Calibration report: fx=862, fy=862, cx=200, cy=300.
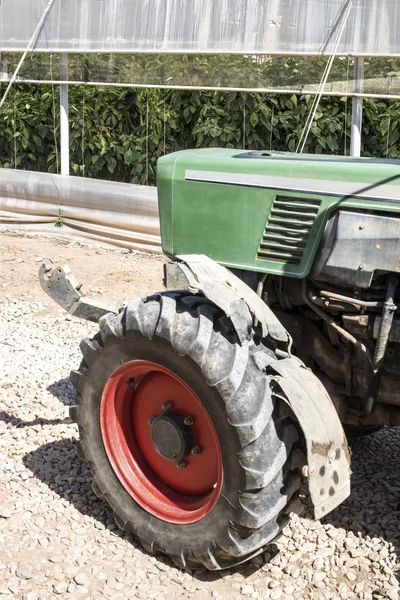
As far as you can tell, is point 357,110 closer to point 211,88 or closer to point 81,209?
point 211,88

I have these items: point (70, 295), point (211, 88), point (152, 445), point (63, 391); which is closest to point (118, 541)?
point (152, 445)

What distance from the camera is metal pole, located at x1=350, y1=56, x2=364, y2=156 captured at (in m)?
8.89

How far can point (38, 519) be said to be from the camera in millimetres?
4098

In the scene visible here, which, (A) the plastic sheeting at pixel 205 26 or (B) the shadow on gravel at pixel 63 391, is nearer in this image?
(B) the shadow on gravel at pixel 63 391

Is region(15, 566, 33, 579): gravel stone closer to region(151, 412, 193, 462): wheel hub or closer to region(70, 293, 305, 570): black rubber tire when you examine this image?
region(70, 293, 305, 570): black rubber tire

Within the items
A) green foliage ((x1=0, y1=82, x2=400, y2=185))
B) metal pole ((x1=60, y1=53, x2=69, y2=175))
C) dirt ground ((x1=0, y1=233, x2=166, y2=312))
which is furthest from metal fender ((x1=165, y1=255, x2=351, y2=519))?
metal pole ((x1=60, y1=53, x2=69, y2=175))

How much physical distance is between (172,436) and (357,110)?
20.0ft

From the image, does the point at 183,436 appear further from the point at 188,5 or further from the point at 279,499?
the point at 188,5

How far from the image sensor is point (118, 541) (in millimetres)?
3941

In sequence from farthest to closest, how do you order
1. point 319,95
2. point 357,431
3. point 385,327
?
point 319,95 < point 357,431 < point 385,327

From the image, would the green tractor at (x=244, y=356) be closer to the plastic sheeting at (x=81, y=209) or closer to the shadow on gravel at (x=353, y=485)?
the shadow on gravel at (x=353, y=485)

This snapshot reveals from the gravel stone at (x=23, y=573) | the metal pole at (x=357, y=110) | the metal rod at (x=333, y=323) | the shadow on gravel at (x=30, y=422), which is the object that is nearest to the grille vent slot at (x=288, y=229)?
the metal rod at (x=333, y=323)

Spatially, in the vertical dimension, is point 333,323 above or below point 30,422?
above

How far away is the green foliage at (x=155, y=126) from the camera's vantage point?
9578 mm
